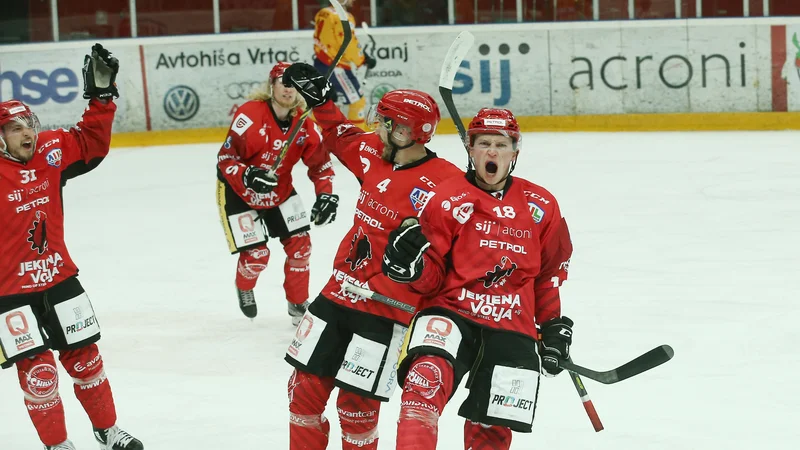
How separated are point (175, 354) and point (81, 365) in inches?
59.8

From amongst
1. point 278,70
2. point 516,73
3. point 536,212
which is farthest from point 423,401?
point 516,73

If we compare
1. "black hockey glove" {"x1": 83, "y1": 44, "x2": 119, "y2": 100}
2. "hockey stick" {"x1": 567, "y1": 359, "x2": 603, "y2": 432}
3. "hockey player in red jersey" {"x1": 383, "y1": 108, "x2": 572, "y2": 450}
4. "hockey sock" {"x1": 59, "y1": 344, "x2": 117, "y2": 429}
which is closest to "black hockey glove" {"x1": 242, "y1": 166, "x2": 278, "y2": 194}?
"black hockey glove" {"x1": 83, "y1": 44, "x2": 119, "y2": 100}

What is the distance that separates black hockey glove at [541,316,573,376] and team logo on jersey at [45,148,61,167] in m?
1.86

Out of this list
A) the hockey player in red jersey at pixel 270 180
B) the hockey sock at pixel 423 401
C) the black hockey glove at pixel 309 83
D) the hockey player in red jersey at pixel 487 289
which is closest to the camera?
the hockey sock at pixel 423 401

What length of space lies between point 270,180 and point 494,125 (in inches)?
91.1

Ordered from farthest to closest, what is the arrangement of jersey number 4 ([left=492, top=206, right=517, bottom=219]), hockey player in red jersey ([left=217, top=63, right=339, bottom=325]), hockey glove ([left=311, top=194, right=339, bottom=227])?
hockey player in red jersey ([left=217, top=63, right=339, bottom=325]), hockey glove ([left=311, top=194, right=339, bottom=227]), jersey number 4 ([left=492, top=206, right=517, bottom=219])

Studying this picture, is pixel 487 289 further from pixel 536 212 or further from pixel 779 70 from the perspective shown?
pixel 779 70

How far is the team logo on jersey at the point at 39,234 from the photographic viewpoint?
13.1ft

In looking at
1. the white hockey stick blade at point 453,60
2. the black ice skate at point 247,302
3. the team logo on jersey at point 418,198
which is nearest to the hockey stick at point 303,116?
the black ice skate at point 247,302

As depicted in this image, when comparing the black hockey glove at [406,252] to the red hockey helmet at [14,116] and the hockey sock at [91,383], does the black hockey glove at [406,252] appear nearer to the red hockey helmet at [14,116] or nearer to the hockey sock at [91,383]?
the hockey sock at [91,383]

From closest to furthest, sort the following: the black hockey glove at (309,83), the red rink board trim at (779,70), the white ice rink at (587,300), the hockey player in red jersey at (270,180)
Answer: the black hockey glove at (309,83), the white ice rink at (587,300), the hockey player in red jersey at (270,180), the red rink board trim at (779,70)

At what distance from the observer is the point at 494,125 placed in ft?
11.1

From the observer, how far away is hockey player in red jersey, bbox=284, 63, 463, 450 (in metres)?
3.64

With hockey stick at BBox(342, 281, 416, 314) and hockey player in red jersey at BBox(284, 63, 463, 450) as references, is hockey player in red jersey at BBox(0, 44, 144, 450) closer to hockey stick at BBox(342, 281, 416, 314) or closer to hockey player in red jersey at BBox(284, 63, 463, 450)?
hockey player in red jersey at BBox(284, 63, 463, 450)
